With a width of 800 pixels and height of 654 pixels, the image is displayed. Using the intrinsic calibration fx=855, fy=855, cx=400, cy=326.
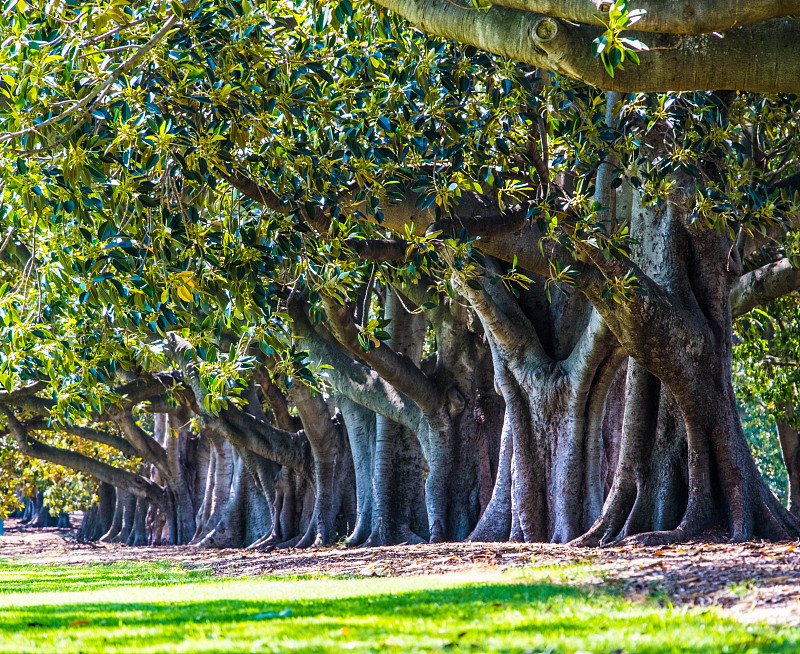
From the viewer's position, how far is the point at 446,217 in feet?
23.9

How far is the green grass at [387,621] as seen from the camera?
3197 mm

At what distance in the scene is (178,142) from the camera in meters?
5.57

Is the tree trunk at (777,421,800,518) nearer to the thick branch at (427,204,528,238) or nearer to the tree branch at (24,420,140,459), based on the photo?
the thick branch at (427,204,528,238)

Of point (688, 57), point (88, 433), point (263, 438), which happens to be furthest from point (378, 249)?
point (88, 433)

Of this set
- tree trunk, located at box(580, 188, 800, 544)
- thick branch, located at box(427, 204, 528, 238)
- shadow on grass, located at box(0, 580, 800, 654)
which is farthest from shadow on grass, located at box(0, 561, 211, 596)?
tree trunk, located at box(580, 188, 800, 544)

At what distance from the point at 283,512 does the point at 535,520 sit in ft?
23.4

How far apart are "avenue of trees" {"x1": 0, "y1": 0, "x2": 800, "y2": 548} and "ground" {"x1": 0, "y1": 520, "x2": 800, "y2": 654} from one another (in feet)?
4.96

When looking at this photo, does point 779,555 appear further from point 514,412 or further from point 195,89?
point 195,89

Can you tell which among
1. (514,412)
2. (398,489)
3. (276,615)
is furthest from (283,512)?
(276,615)

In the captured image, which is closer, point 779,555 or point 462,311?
point 779,555

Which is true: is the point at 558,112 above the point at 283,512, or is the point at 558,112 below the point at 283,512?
above

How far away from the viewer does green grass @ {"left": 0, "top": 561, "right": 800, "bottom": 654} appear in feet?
10.5

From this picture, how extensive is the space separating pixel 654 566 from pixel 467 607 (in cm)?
197

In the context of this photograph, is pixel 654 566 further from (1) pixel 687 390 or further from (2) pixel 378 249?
(2) pixel 378 249
